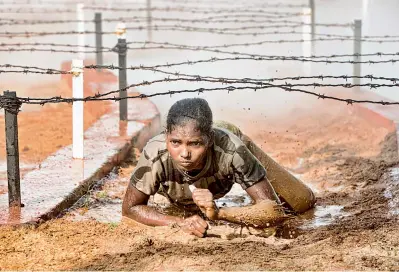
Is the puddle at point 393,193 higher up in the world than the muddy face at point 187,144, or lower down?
lower down

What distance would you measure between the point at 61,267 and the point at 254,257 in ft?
4.56

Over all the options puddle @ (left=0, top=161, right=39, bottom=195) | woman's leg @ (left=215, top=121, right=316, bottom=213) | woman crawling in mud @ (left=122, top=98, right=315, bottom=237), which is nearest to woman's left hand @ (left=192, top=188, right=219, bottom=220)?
woman crawling in mud @ (left=122, top=98, right=315, bottom=237)

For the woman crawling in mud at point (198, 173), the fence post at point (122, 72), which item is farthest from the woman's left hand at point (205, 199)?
the fence post at point (122, 72)

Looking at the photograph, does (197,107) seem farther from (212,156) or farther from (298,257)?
(298,257)

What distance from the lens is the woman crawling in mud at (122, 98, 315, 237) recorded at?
18.9ft

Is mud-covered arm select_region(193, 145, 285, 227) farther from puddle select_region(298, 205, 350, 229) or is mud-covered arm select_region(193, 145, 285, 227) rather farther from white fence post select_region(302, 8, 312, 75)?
white fence post select_region(302, 8, 312, 75)

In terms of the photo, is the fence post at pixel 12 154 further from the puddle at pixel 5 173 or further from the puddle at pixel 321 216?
the puddle at pixel 321 216

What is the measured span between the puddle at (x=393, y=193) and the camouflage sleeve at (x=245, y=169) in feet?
4.65

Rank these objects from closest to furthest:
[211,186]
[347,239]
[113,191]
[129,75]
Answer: [347,239] → [211,186] → [113,191] → [129,75]

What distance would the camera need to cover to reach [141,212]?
6332 millimetres

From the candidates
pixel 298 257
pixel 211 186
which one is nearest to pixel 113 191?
pixel 211 186

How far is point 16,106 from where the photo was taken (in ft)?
21.8

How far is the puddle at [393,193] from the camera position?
6945mm

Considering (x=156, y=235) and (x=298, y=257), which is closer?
(x=298, y=257)
